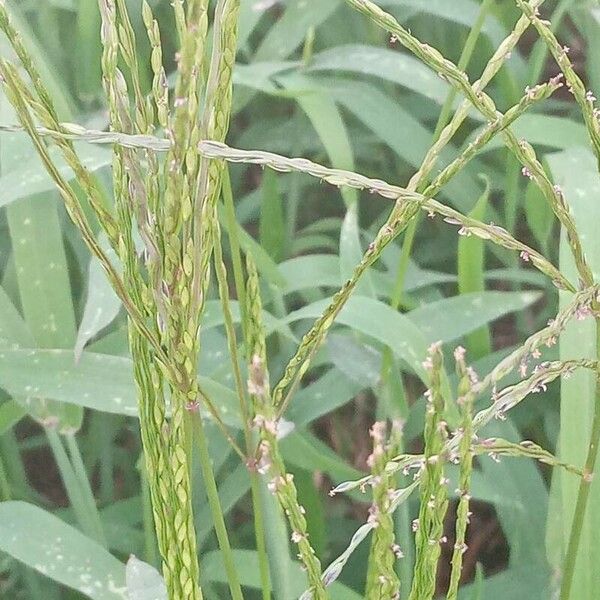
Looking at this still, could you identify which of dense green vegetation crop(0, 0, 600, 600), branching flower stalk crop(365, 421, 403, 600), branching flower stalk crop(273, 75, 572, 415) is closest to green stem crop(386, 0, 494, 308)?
dense green vegetation crop(0, 0, 600, 600)

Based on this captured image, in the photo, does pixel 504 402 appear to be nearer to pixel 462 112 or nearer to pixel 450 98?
pixel 462 112

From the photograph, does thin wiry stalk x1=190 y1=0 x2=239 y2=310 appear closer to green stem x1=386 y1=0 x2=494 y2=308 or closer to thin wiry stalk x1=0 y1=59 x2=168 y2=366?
thin wiry stalk x1=0 y1=59 x2=168 y2=366

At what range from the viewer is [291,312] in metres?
0.76

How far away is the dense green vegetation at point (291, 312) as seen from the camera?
0.29 metres

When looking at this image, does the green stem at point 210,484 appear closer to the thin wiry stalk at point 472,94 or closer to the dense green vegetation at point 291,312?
the dense green vegetation at point 291,312

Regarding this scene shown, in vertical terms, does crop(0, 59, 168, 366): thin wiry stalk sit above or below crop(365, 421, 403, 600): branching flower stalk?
above

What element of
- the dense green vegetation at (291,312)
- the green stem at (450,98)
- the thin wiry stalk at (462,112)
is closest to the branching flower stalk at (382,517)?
the dense green vegetation at (291,312)

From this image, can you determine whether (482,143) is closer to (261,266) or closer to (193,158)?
(193,158)

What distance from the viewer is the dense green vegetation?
0.94 ft

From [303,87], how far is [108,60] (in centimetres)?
53

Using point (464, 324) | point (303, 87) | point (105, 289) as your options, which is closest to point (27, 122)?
point (105, 289)

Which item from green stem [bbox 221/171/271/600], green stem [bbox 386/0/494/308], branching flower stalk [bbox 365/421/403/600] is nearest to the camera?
branching flower stalk [bbox 365/421/403/600]

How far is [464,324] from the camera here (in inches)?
26.3

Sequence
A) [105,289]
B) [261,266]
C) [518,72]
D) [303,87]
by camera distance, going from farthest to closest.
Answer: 1. [518,72]
2. [303,87]
3. [261,266]
4. [105,289]
